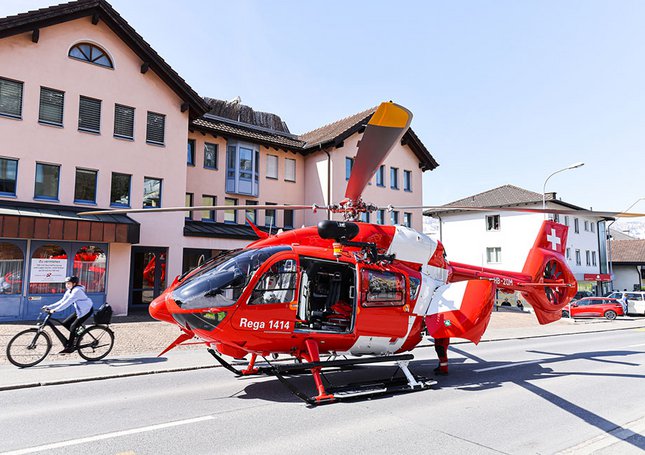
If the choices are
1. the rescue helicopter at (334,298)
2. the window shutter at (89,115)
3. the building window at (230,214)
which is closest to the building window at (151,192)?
the window shutter at (89,115)

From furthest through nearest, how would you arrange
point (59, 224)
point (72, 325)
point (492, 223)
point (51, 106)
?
point (492, 223)
point (51, 106)
point (59, 224)
point (72, 325)

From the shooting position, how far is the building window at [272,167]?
90.2 feet

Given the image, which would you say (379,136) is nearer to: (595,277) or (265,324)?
(265,324)

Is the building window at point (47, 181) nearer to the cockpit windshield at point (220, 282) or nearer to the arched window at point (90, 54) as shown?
the arched window at point (90, 54)

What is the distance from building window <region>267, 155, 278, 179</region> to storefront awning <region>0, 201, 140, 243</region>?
10.4 meters

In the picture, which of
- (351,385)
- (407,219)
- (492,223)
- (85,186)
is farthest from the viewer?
(492,223)

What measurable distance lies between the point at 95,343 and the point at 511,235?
35571 mm

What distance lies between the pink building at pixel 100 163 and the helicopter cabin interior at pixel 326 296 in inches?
493

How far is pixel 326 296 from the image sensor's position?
8570mm

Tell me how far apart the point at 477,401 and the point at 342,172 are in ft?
70.1

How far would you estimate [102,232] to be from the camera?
17531 millimetres

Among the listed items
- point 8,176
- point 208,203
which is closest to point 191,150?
point 208,203

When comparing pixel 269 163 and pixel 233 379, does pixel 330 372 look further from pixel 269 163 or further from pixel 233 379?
pixel 269 163

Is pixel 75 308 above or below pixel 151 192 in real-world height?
below
